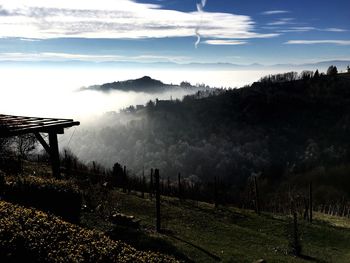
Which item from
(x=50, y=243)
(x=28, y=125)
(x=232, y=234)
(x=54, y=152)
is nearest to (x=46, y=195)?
(x=28, y=125)

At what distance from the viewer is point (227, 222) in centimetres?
3550

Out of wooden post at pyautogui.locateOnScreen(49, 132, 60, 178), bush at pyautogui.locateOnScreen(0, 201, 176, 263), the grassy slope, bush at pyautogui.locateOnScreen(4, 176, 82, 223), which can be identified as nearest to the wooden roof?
wooden post at pyautogui.locateOnScreen(49, 132, 60, 178)

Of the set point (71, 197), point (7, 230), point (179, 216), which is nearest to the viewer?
point (7, 230)

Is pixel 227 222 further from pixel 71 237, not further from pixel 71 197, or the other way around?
pixel 71 237

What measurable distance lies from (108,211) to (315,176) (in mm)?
187389

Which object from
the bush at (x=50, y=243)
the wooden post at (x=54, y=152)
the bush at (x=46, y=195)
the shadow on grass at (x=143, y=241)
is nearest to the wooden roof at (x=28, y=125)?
the wooden post at (x=54, y=152)

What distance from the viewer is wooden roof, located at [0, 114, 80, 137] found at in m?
20.8

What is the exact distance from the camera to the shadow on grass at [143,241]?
21.6m

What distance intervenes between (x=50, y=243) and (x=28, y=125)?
12.7 meters

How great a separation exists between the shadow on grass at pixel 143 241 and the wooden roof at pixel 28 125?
23.9 ft

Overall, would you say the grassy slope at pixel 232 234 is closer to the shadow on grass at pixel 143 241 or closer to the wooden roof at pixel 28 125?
the shadow on grass at pixel 143 241

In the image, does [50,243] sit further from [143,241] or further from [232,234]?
[232,234]

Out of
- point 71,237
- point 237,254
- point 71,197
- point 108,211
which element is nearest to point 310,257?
Result: point 237,254

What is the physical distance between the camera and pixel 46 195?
61.8ft
